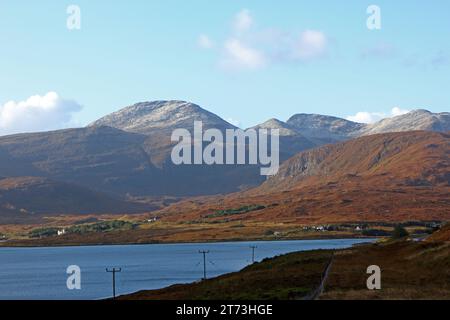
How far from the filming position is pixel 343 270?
8900cm

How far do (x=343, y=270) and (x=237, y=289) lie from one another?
15.6 metres

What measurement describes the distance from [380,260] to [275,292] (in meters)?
42.6

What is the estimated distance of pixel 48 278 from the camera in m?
177
